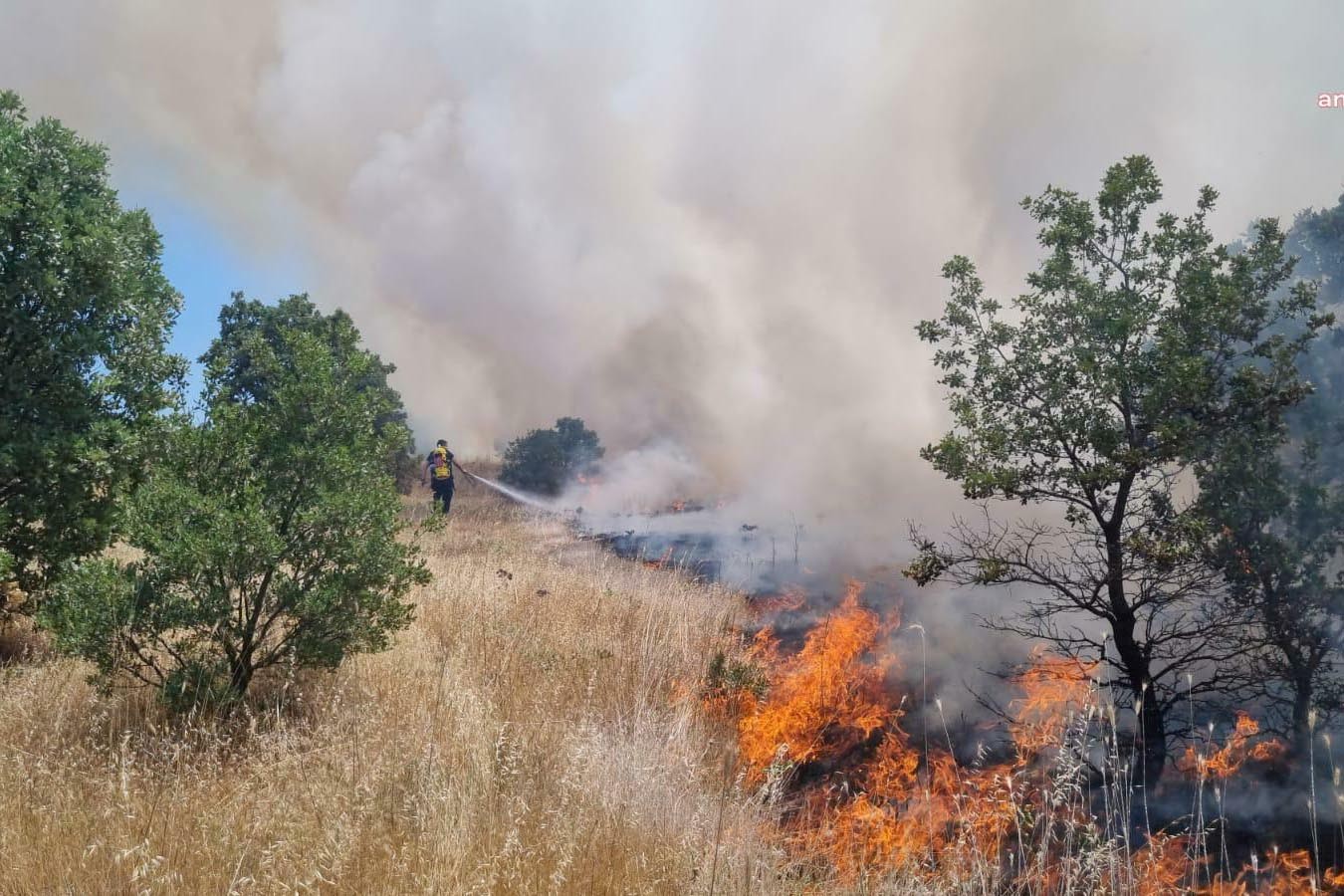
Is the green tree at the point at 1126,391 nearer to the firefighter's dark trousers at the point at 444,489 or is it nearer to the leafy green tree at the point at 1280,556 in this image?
the leafy green tree at the point at 1280,556

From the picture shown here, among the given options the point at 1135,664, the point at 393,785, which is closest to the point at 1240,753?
the point at 1135,664

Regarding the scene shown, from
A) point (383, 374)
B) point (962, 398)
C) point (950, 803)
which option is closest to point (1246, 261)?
point (962, 398)

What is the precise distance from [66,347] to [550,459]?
23.1 meters

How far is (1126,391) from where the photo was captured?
21.3ft

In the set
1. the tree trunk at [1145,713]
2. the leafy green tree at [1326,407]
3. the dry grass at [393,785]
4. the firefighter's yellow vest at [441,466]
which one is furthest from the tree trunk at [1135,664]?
the firefighter's yellow vest at [441,466]

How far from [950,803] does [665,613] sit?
15.0 feet

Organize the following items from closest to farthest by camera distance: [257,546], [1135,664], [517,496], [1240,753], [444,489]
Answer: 1. [257,546]
2. [1240,753]
3. [1135,664]
4. [444,489]
5. [517,496]

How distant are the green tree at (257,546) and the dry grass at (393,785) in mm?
487

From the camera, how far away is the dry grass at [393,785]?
3432mm

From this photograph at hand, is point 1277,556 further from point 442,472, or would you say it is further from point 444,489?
point 444,489

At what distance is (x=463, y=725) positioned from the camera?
5332 mm

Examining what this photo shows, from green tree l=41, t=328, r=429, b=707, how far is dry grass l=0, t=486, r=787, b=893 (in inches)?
19.2

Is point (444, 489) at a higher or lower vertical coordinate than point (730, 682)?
higher

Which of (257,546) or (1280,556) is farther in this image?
(1280,556)
